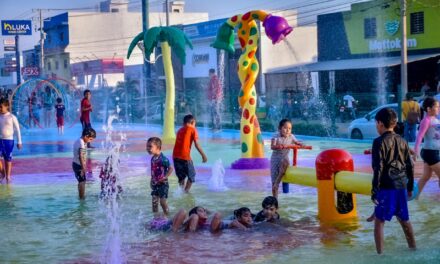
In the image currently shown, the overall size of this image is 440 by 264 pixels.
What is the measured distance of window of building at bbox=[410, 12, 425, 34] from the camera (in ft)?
118

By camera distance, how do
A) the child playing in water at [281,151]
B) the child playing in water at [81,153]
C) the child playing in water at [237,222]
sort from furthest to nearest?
1. the child playing in water at [81,153]
2. the child playing in water at [281,151]
3. the child playing in water at [237,222]

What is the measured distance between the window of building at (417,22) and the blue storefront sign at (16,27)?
22.9 m

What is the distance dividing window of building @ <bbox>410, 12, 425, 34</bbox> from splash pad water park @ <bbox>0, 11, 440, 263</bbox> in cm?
2194

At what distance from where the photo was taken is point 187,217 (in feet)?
30.6

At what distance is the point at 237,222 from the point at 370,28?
32263mm

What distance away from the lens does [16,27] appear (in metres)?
44.0

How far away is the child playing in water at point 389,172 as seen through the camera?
726 centimetres

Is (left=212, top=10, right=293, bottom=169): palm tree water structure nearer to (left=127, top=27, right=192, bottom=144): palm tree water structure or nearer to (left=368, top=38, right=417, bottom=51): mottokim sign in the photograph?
(left=127, top=27, right=192, bottom=144): palm tree water structure

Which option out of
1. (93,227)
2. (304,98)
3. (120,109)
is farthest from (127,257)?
(120,109)

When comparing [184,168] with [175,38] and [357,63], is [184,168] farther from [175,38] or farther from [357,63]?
[357,63]

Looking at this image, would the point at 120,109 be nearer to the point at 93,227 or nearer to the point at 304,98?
the point at 304,98

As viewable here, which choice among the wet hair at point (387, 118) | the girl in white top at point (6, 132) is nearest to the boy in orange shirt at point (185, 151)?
the girl in white top at point (6, 132)

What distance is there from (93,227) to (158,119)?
2975 cm

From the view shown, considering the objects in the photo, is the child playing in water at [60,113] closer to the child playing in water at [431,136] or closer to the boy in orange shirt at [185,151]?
the boy in orange shirt at [185,151]
